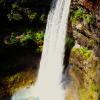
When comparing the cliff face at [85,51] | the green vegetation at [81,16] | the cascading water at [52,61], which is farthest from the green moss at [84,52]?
the green vegetation at [81,16]

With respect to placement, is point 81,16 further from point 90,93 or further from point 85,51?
point 90,93

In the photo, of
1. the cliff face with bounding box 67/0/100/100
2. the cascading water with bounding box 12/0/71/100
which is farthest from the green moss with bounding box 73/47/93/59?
the cascading water with bounding box 12/0/71/100

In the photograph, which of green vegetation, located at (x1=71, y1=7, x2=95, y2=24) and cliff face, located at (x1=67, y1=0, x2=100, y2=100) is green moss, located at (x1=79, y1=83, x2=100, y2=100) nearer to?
cliff face, located at (x1=67, y1=0, x2=100, y2=100)

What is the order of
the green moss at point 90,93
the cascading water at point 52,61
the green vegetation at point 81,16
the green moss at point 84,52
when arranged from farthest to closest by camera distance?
the cascading water at point 52,61 < the green moss at point 84,52 < the green vegetation at point 81,16 < the green moss at point 90,93

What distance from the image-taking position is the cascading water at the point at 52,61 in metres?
15.8

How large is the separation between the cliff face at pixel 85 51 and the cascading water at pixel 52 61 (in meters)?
0.64

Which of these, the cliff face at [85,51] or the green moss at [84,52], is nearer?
the cliff face at [85,51]

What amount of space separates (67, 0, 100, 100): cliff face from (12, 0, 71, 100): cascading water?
64 centimetres

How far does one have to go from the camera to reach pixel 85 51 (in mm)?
14758

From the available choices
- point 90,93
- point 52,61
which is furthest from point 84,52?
point 52,61

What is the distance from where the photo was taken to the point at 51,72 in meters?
16.7

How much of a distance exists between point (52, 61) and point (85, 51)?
258 centimetres

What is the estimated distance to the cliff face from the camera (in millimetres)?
Result: 13453

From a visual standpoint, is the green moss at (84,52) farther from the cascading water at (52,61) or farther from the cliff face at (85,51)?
the cascading water at (52,61)
